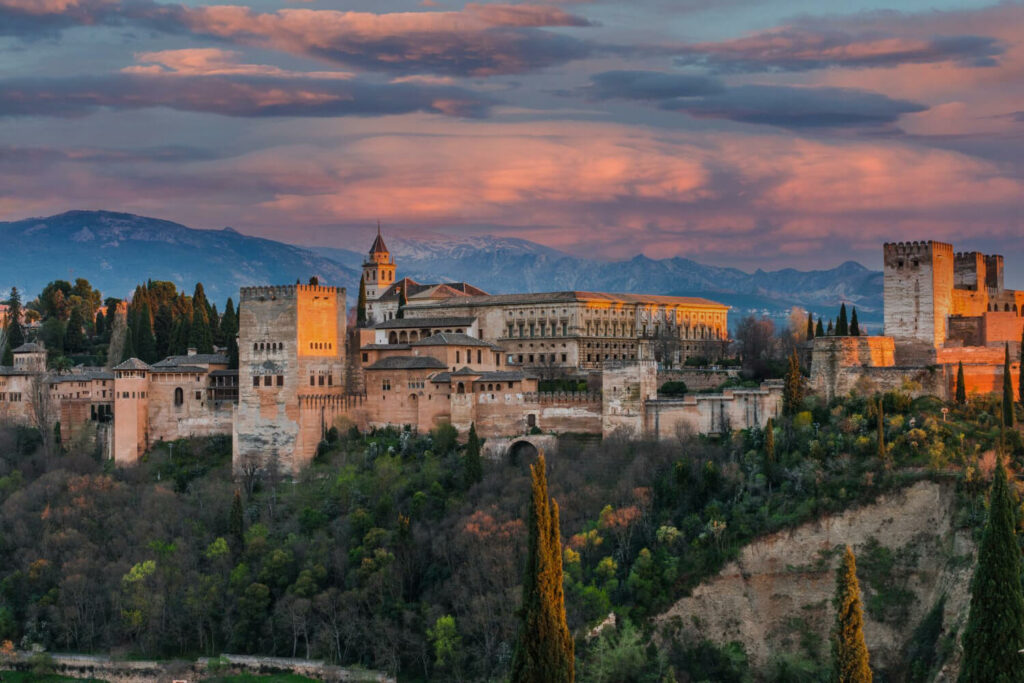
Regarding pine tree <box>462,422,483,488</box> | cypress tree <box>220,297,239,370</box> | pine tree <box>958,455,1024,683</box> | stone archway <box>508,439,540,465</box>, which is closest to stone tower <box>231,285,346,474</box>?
cypress tree <box>220,297,239,370</box>

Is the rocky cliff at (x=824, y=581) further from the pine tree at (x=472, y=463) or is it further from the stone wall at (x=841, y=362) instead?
the pine tree at (x=472, y=463)

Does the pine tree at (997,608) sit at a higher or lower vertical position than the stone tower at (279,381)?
lower

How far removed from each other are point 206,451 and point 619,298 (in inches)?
1082

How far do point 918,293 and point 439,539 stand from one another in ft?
70.4

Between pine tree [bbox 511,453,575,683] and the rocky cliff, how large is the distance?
11.6 m

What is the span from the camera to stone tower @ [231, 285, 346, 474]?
54031 mm

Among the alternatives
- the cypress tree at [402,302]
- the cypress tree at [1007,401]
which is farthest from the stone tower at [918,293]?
the cypress tree at [402,302]

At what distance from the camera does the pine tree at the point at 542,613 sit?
30891 millimetres

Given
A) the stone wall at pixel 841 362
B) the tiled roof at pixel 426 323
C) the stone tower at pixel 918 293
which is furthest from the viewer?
the tiled roof at pixel 426 323

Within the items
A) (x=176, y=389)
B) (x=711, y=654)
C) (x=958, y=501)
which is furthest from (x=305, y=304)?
(x=958, y=501)

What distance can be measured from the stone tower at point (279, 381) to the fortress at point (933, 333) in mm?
20172

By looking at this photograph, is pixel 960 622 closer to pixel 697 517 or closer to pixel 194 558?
pixel 697 517

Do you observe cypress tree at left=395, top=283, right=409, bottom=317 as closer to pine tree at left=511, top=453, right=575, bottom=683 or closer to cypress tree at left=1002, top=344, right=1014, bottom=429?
cypress tree at left=1002, top=344, right=1014, bottom=429

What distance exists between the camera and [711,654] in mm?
41250
